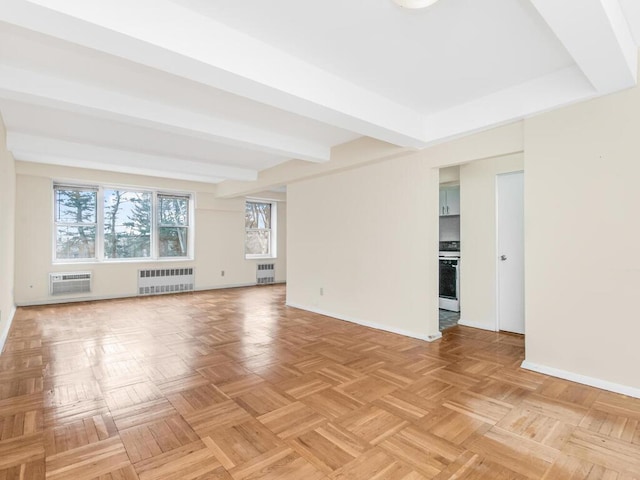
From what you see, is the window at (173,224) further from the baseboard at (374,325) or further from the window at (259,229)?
the baseboard at (374,325)

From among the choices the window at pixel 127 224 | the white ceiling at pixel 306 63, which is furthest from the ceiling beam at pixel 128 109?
the window at pixel 127 224

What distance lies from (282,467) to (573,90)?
10.5 feet

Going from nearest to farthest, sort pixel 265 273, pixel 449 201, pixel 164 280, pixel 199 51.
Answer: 1. pixel 199 51
2. pixel 449 201
3. pixel 164 280
4. pixel 265 273

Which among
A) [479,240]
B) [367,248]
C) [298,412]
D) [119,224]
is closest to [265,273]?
[119,224]

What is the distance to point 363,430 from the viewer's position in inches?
77.3

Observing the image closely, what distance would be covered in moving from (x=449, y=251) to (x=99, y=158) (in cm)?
527

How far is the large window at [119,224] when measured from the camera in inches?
242

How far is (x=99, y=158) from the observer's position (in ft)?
15.4

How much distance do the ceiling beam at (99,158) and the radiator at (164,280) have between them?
1.97 metres

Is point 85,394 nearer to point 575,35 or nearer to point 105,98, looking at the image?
point 105,98

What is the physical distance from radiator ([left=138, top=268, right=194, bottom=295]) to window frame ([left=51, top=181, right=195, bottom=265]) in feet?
0.76

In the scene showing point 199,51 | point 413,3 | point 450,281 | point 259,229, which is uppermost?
point 413,3

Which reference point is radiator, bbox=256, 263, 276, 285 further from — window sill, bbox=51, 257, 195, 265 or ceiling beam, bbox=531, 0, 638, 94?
ceiling beam, bbox=531, 0, 638, 94

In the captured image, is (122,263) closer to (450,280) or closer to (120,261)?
(120,261)
